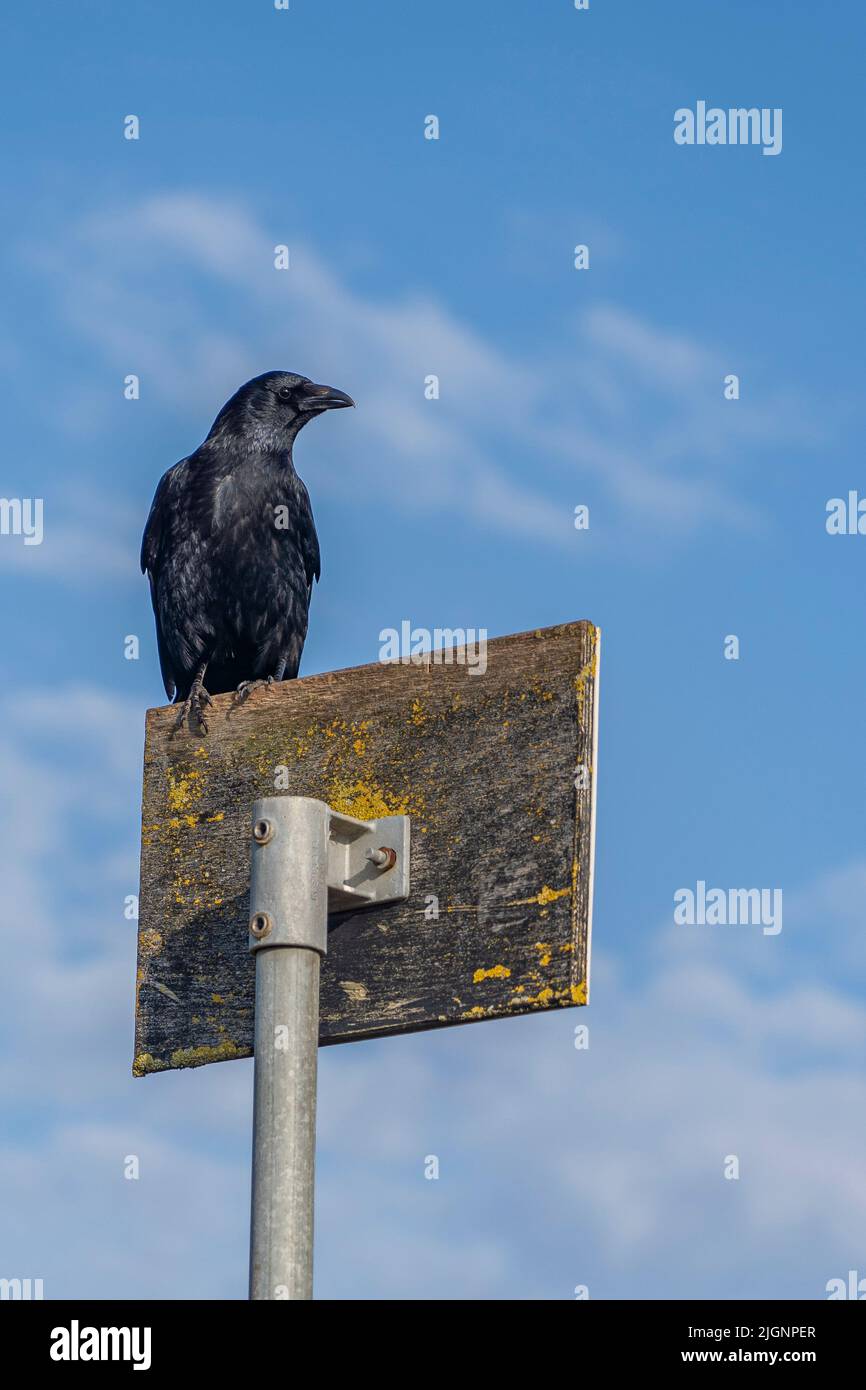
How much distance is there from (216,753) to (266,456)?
4637 millimetres

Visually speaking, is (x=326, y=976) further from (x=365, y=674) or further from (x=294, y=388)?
(x=294, y=388)

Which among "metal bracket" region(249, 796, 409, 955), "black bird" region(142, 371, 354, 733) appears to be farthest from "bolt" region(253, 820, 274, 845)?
"black bird" region(142, 371, 354, 733)

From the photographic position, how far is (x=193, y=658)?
7.21m

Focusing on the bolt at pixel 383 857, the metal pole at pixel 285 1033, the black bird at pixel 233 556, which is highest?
the black bird at pixel 233 556

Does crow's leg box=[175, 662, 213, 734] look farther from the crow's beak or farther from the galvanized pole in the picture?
the crow's beak

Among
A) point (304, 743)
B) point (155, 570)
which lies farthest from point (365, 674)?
point (155, 570)

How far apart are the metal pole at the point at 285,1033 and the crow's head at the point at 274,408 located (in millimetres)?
5318

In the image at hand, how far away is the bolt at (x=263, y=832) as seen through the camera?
8.71ft

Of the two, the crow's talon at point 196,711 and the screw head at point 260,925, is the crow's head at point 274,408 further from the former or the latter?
the screw head at point 260,925

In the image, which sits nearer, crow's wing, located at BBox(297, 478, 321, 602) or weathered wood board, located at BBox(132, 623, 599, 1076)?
weathered wood board, located at BBox(132, 623, 599, 1076)

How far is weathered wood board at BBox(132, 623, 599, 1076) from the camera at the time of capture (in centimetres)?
280

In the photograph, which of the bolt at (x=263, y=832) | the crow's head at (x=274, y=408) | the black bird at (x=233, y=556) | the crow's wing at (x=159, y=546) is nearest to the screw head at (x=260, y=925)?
the bolt at (x=263, y=832)

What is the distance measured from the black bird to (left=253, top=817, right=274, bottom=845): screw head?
14.7 feet

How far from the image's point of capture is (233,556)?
7.38 meters
